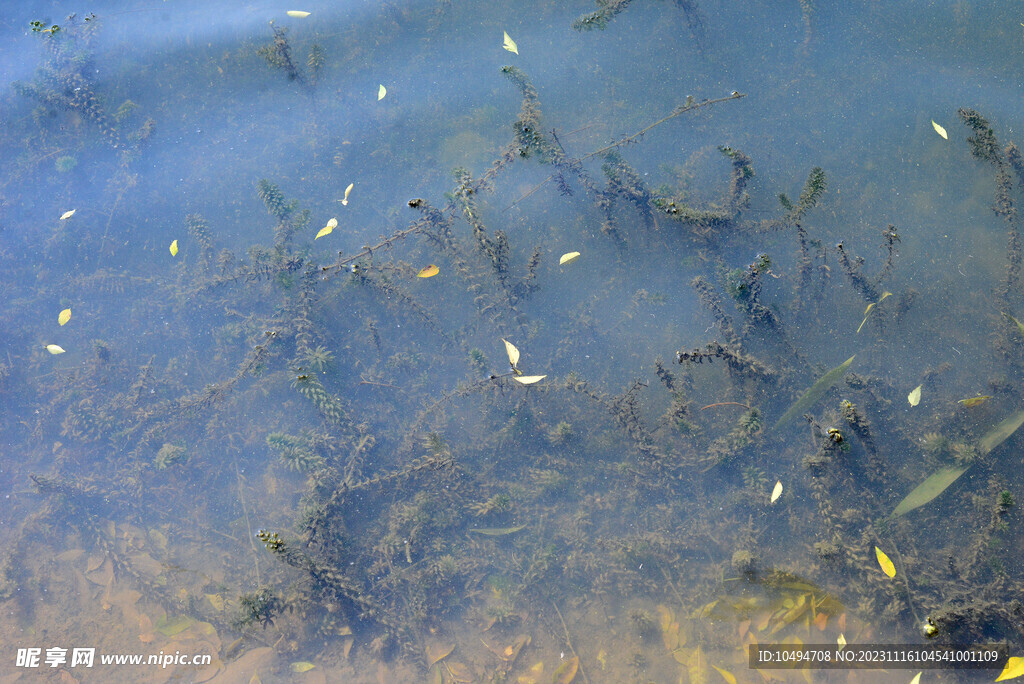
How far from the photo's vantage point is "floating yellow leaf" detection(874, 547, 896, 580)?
3.46m

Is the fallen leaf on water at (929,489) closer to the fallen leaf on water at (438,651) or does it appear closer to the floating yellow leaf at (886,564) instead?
the floating yellow leaf at (886,564)

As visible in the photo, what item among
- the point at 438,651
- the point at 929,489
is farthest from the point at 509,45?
the point at 438,651

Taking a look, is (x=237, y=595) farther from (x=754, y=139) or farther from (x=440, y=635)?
(x=754, y=139)

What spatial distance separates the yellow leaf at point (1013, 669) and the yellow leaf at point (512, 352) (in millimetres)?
3442

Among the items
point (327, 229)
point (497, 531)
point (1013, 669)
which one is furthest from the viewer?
point (327, 229)

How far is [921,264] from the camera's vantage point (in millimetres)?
3795

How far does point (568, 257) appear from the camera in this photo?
4066mm

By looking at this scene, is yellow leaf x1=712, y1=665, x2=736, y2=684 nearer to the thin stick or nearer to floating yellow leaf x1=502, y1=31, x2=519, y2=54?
the thin stick

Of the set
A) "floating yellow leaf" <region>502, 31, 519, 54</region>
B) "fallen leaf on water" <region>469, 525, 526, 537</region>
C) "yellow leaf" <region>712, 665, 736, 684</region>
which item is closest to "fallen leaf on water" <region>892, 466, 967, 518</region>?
"yellow leaf" <region>712, 665, 736, 684</region>

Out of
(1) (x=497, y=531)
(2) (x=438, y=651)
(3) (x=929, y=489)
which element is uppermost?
(3) (x=929, y=489)

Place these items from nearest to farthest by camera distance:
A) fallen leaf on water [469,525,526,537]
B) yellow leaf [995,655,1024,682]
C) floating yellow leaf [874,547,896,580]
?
yellow leaf [995,655,1024,682] → floating yellow leaf [874,547,896,580] → fallen leaf on water [469,525,526,537]

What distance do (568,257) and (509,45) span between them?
1729mm

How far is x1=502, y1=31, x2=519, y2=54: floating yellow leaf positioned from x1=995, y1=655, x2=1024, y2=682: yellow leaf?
5104mm

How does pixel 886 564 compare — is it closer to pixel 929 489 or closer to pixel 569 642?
pixel 929 489
